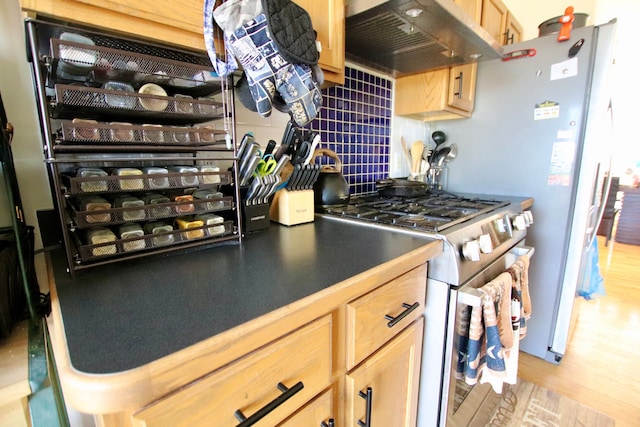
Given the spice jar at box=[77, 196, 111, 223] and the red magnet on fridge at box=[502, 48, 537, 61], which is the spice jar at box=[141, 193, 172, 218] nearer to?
the spice jar at box=[77, 196, 111, 223]

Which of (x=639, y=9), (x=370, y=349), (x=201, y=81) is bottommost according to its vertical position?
(x=370, y=349)

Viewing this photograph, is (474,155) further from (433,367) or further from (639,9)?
(639,9)

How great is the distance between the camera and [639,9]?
267 centimetres

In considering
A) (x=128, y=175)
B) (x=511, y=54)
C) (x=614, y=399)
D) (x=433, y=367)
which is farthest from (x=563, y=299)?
(x=128, y=175)

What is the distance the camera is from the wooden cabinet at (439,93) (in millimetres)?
1511

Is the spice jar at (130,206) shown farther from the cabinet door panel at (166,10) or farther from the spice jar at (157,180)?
the cabinet door panel at (166,10)

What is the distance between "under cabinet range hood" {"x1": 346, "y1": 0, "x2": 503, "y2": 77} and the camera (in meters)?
0.95

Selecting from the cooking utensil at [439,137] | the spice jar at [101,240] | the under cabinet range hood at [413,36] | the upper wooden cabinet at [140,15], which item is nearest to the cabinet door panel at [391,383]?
the spice jar at [101,240]

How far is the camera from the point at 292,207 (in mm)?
983

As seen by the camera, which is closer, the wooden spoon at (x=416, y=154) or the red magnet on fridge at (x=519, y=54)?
the red magnet on fridge at (x=519, y=54)

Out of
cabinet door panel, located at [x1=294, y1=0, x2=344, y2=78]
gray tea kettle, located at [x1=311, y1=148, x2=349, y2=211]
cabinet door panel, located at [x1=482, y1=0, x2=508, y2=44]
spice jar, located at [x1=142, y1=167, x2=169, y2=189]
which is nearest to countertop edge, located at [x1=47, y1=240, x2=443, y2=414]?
spice jar, located at [x1=142, y1=167, x2=169, y2=189]

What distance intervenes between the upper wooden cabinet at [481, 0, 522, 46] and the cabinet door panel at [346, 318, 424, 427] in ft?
5.21

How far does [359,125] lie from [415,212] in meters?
0.63

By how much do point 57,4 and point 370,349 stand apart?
866mm
